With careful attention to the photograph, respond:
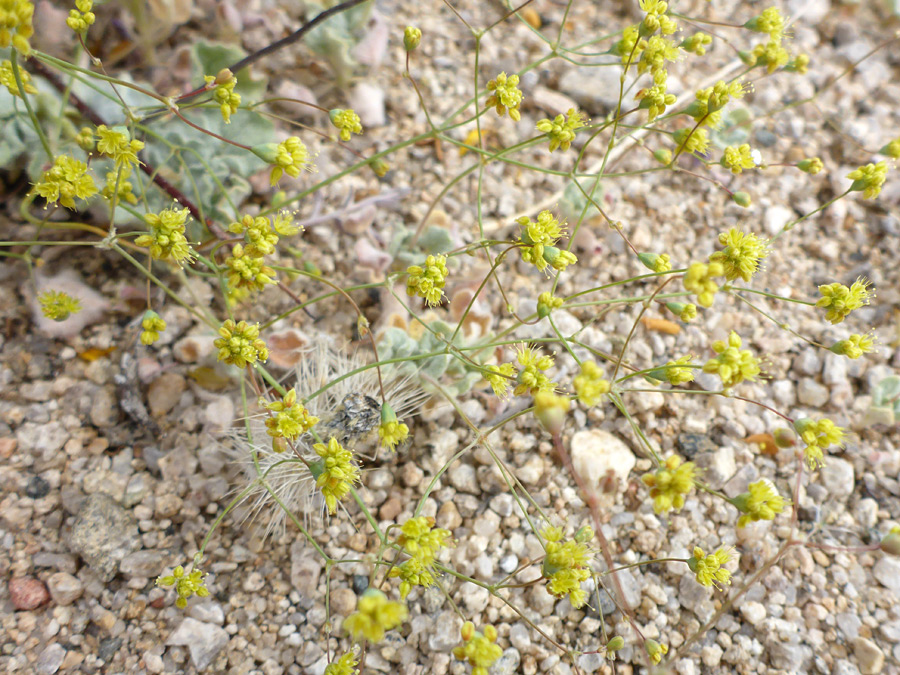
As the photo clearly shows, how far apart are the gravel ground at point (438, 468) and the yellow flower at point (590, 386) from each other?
0.69m

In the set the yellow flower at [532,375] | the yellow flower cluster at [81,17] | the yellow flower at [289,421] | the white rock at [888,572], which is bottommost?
the white rock at [888,572]

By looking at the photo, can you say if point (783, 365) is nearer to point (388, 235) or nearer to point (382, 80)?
point (388, 235)

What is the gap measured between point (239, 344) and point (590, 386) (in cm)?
80

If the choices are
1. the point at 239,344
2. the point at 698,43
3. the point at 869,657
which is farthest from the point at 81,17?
the point at 869,657

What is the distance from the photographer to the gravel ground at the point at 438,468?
1.64 meters

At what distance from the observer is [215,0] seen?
2562 mm

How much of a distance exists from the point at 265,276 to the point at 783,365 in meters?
1.79

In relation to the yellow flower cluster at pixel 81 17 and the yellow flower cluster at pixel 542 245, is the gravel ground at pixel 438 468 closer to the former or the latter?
the yellow flower cluster at pixel 542 245

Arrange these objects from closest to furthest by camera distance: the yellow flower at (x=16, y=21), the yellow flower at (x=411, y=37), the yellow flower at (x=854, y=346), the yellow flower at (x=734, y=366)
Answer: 1. the yellow flower at (x=16, y=21)
2. the yellow flower at (x=734, y=366)
3. the yellow flower at (x=854, y=346)
4. the yellow flower at (x=411, y=37)

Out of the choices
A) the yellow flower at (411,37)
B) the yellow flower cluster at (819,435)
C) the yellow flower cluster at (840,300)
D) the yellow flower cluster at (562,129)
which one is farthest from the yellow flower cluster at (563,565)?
the yellow flower at (411,37)

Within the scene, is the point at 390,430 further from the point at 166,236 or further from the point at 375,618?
the point at 166,236

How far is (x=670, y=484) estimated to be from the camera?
1.26m

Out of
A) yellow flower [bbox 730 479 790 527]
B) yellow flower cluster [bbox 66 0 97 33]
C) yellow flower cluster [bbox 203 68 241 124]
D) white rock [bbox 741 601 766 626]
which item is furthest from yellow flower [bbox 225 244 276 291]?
white rock [bbox 741 601 766 626]

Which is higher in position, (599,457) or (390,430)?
(390,430)
